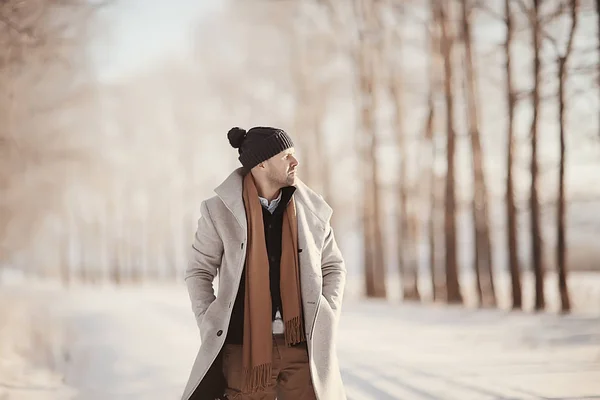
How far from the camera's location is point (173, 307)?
50.2ft

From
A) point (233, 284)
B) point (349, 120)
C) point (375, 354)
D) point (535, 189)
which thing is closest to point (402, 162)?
point (535, 189)

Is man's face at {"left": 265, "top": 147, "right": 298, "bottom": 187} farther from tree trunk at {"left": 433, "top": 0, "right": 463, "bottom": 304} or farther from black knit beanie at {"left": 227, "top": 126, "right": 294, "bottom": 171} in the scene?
tree trunk at {"left": 433, "top": 0, "right": 463, "bottom": 304}

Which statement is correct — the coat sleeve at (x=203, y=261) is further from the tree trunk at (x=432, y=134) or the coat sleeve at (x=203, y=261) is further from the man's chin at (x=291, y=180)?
the tree trunk at (x=432, y=134)

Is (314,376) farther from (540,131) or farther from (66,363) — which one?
(540,131)

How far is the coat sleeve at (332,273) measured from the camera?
327cm

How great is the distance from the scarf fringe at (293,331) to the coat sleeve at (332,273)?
23 cm

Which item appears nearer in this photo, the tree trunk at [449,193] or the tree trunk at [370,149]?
the tree trunk at [449,193]

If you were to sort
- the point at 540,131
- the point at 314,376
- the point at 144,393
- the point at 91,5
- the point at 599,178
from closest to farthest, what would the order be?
the point at 314,376 < the point at 144,393 < the point at 91,5 < the point at 540,131 < the point at 599,178

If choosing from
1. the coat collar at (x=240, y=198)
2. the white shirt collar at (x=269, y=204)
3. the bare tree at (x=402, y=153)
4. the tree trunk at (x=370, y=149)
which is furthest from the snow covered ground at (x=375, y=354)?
the white shirt collar at (x=269, y=204)

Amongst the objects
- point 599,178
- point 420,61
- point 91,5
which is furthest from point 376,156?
point 91,5

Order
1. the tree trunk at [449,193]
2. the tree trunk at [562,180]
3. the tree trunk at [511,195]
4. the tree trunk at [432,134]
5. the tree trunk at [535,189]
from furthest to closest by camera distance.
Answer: the tree trunk at [432,134] < the tree trunk at [449,193] < the tree trunk at [511,195] < the tree trunk at [535,189] < the tree trunk at [562,180]

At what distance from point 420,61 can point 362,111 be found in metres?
2.13

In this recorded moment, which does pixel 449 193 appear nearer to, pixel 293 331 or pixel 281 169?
pixel 281 169

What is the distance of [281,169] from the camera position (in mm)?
3219
